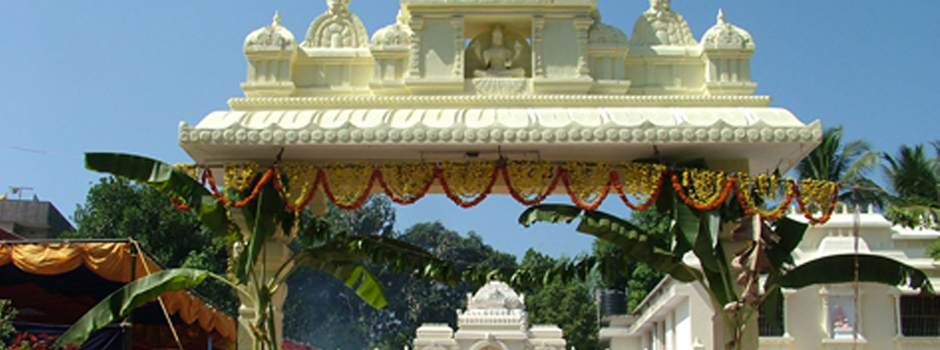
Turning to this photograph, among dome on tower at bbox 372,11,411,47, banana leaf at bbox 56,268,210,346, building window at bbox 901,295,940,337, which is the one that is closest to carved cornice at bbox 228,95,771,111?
dome on tower at bbox 372,11,411,47

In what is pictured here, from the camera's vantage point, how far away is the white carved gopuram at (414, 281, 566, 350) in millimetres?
22188

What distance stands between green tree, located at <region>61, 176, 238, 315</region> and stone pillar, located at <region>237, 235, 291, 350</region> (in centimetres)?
1946

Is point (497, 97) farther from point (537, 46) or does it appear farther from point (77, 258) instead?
point (77, 258)

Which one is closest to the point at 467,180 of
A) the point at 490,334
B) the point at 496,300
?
the point at 490,334

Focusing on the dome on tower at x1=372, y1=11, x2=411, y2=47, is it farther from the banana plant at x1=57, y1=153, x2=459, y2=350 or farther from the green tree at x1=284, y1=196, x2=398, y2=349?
the green tree at x1=284, y1=196, x2=398, y2=349

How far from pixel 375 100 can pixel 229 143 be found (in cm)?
170

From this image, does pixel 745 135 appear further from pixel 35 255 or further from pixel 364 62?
pixel 35 255

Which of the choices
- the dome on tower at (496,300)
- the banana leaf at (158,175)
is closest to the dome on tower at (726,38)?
the banana leaf at (158,175)

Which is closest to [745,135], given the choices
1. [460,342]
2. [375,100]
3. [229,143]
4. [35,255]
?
[375,100]

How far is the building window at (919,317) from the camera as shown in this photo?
1780 cm

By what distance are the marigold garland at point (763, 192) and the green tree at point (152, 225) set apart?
72.8ft

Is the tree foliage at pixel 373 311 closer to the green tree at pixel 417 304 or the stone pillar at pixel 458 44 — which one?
the green tree at pixel 417 304

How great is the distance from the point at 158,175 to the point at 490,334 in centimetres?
1399

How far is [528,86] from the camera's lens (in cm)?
1034
